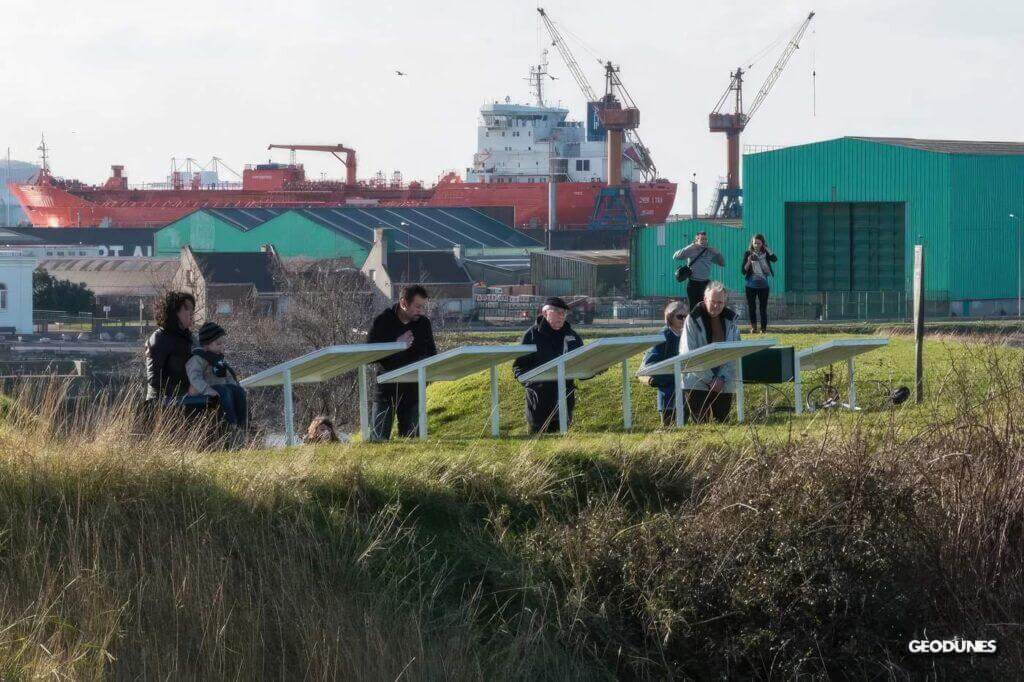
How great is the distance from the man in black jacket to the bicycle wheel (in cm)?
299

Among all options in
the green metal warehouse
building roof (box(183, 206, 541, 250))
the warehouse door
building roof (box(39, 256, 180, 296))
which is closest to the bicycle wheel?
the green metal warehouse

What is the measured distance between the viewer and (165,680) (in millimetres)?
7055

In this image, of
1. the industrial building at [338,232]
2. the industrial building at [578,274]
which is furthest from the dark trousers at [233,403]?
the industrial building at [338,232]

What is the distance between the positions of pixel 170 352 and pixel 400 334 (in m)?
2.03

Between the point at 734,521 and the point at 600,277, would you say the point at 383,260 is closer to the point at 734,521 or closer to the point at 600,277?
the point at 600,277

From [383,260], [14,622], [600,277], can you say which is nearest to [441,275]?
→ [383,260]

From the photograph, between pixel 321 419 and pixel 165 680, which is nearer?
pixel 165 680

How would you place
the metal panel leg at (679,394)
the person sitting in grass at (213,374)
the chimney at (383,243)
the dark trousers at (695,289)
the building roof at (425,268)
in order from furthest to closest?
the chimney at (383,243) → the building roof at (425,268) → the dark trousers at (695,289) → the metal panel leg at (679,394) → the person sitting in grass at (213,374)

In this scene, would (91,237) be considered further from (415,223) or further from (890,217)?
(890,217)

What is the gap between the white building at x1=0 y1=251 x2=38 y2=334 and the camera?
58219mm

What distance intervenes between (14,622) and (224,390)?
110 inches

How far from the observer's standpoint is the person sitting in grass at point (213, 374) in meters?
9.45

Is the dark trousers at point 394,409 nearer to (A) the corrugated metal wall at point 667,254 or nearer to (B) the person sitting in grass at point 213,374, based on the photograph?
(B) the person sitting in grass at point 213,374

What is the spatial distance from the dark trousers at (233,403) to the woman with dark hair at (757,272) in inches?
358
